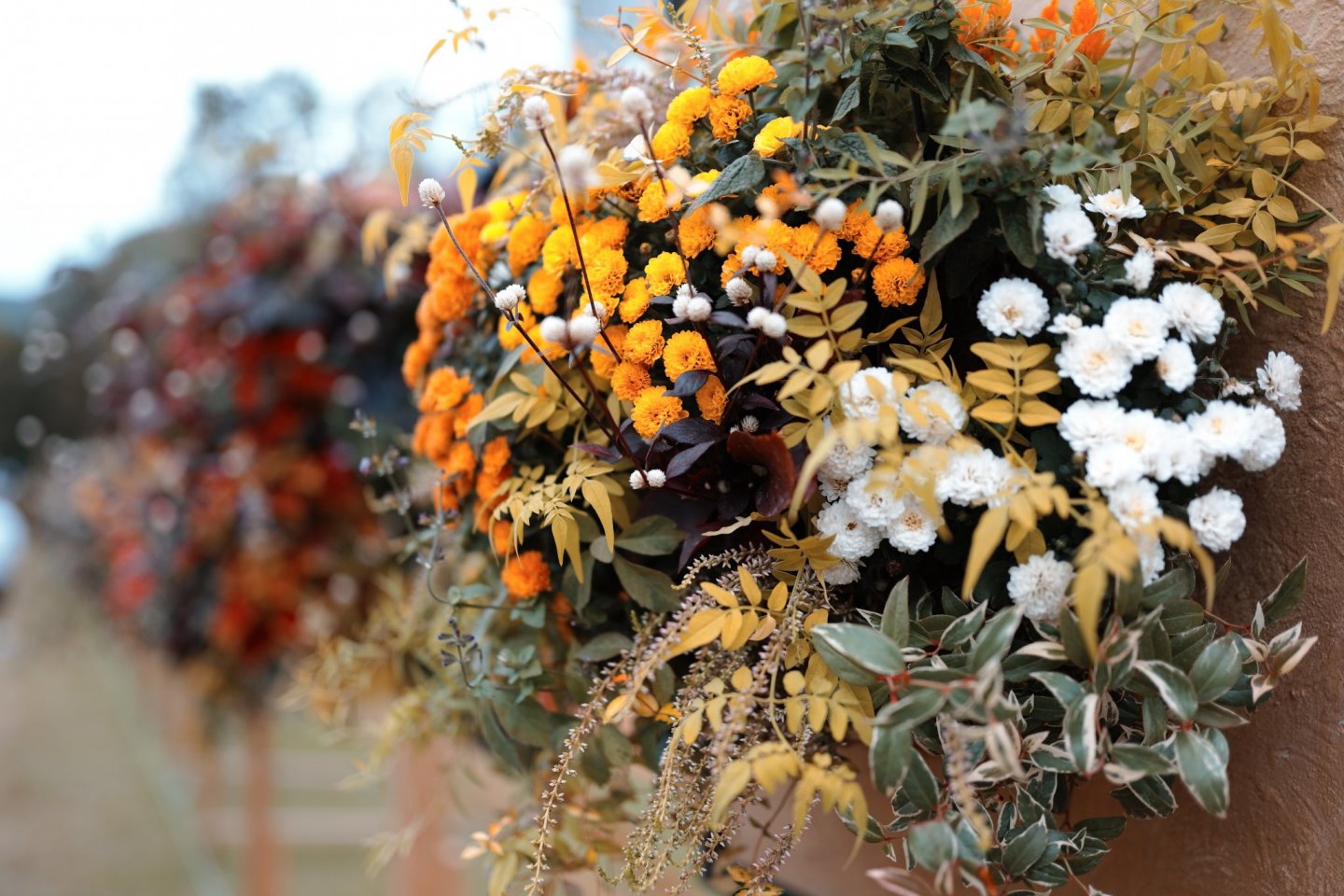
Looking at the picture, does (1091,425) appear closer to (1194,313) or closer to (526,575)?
(1194,313)

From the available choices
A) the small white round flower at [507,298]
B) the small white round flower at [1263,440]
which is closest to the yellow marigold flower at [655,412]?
the small white round flower at [507,298]

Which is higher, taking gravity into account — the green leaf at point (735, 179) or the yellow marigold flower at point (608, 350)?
the green leaf at point (735, 179)

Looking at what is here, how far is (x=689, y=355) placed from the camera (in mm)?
576

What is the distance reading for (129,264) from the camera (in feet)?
7.50

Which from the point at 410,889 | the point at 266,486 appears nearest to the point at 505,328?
the point at 266,486

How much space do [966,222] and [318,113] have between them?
1.69 metres

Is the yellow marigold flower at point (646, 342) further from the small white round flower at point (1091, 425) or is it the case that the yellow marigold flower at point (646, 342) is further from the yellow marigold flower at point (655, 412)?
the small white round flower at point (1091, 425)

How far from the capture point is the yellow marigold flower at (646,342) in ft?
1.95

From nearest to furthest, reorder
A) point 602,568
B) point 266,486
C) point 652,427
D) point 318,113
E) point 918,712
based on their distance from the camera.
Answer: point 918,712 → point 652,427 → point 602,568 → point 266,486 → point 318,113

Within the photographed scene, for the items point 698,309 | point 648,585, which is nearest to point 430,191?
point 698,309

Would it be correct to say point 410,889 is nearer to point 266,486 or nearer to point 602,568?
point 266,486

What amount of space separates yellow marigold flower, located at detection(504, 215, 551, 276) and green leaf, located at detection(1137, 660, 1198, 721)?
0.50 meters

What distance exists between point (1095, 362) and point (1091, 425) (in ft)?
0.13

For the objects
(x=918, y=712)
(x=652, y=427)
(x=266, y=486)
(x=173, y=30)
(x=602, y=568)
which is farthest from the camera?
(x=173, y=30)
